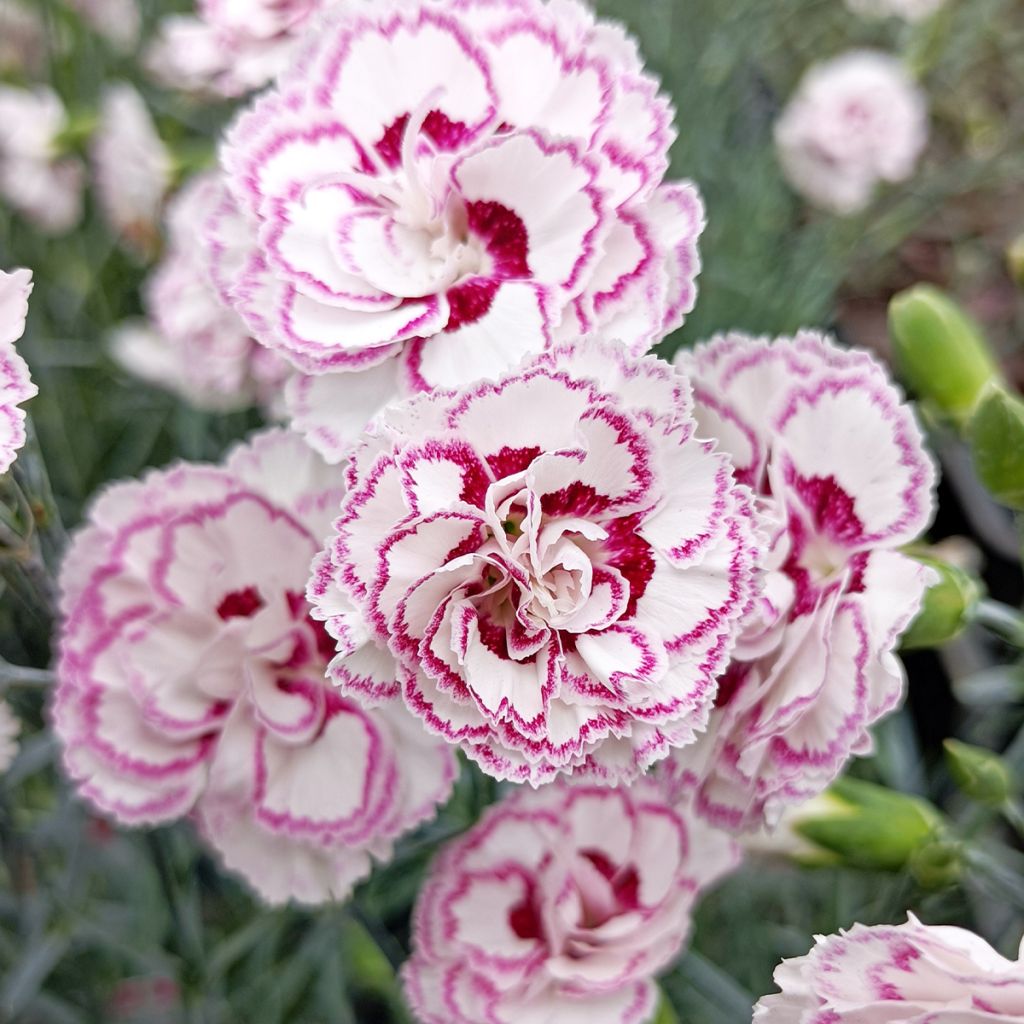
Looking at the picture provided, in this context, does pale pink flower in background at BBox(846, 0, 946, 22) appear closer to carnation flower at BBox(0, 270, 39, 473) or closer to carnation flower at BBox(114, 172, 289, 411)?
carnation flower at BBox(114, 172, 289, 411)

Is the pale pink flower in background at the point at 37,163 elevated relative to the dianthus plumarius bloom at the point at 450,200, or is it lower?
lower

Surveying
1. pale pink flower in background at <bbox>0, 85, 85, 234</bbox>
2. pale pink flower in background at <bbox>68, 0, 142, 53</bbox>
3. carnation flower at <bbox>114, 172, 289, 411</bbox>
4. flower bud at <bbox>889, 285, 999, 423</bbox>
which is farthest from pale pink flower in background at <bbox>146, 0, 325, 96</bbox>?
pale pink flower in background at <bbox>68, 0, 142, 53</bbox>

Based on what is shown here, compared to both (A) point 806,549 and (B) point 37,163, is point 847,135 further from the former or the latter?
(A) point 806,549

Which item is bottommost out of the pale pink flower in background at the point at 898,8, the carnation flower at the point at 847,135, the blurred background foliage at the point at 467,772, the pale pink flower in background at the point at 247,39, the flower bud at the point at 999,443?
the blurred background foliage at the point at 467,772

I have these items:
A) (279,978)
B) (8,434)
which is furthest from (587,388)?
(279,978)

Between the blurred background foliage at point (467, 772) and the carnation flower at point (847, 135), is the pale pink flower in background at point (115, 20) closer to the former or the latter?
the blurred background foliage at point (467, 772)

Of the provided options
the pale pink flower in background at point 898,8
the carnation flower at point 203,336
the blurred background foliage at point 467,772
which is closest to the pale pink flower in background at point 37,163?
the blurred background foliage at point 467,772

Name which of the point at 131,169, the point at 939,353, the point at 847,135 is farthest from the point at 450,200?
the point at 847,135
